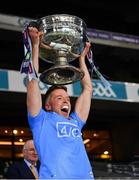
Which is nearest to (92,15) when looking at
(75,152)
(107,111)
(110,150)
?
(107,111)

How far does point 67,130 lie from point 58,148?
14cm

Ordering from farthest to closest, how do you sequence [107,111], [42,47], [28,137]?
[107,111]
[28,137]
[42,47]

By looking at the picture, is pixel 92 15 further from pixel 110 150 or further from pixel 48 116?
pixel 48 116

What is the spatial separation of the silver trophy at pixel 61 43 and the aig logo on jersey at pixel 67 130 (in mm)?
400

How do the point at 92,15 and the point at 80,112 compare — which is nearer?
the point at 80,112

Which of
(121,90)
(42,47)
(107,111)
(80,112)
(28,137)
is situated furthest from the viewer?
(107,111)

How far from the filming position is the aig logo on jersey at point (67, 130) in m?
2.27

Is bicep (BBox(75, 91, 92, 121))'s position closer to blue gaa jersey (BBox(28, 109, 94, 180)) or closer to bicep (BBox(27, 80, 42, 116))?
blue gaa jersey (BBox(28, 109, 94, 180))

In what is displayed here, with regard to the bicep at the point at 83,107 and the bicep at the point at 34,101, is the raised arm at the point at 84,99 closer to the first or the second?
the bicep at the point at 83,107

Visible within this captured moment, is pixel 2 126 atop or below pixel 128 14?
below

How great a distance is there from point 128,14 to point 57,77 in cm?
657

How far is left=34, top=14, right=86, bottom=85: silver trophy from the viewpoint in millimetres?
2652

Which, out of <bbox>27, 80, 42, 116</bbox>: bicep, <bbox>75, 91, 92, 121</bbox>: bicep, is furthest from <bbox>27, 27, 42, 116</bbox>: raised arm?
<bbox>75, 91, 92, 121</bbox>: bicep

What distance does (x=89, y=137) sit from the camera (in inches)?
336
